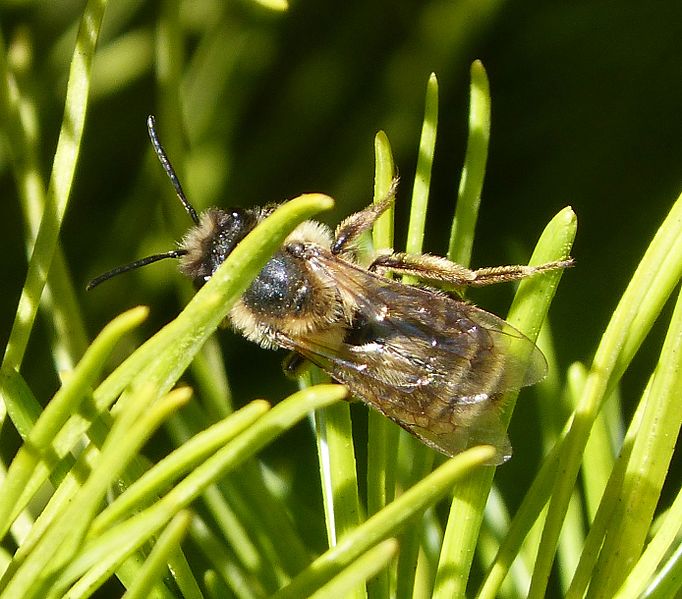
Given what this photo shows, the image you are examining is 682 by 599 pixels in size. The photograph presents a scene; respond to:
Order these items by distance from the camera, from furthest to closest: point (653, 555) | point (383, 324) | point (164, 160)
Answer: point (383, 324) → point (164, 160) → point (653, 555)

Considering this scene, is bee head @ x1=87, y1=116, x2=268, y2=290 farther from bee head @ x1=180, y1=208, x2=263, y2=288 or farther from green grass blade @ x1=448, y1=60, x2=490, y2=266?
green grass blade @ x1=448, y1=60, x2=490, y2=266

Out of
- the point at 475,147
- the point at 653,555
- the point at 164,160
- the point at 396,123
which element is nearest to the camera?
the point at 653,555

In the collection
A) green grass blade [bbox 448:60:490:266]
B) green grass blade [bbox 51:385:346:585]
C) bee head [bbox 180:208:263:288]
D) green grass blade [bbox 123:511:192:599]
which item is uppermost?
bee head [bbox 180:208:263:288]

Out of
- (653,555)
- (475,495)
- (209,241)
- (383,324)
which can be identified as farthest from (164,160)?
(653,555)

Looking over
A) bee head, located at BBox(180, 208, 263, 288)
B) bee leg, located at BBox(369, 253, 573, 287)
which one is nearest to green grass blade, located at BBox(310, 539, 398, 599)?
bee leg, located at BBox(369, 253, 573, 287)

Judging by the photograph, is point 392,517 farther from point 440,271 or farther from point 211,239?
point 211,239

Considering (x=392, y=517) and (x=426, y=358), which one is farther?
(x=426, y=358)

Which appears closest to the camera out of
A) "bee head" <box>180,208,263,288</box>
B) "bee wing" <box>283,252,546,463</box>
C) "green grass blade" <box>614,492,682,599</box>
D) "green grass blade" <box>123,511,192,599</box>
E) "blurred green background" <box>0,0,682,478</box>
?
"green grass blade" <box>123,511,192,599</box>

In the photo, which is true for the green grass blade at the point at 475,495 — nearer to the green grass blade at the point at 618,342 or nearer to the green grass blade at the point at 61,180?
the green grass blade at the point at 618,342
